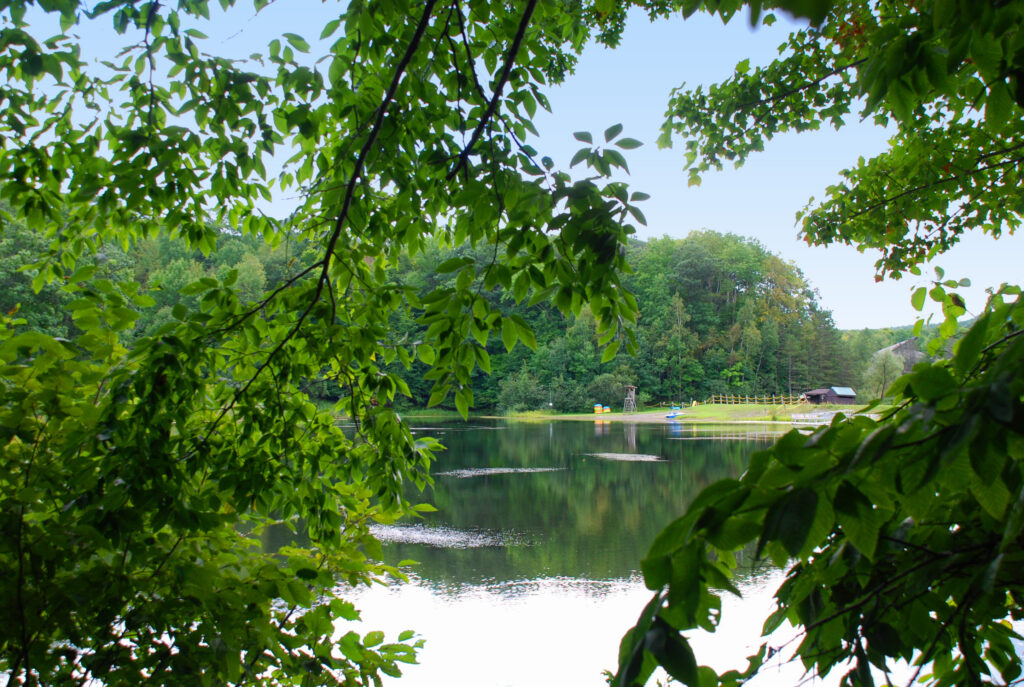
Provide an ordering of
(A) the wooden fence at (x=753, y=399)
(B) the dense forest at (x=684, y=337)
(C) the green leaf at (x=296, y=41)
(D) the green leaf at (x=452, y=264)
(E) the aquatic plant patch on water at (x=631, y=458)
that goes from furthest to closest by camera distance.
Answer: (B) the dense forest at (x=684, y=337) < (A) the wooden fence at (x=753, y=399) < (E) the aquatic plant patch on water at (x=631, y=458) < (C) the green leaf at (x=296, y=41) < (D) the green leaf at (x=452, y=264)

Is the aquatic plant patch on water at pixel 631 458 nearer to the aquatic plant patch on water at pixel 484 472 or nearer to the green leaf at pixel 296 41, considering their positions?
the aquatic plant patch on water at pixel 484 472

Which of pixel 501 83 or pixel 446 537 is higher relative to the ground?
pixel 501 83

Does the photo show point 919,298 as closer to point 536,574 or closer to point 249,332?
point 249,332

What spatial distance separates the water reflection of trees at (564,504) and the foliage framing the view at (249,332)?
13.5ft

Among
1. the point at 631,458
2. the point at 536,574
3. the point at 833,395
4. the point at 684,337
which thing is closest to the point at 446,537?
the point at 536,574

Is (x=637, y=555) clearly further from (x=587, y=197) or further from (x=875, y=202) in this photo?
(x=587, y=197)

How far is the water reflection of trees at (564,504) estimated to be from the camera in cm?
919

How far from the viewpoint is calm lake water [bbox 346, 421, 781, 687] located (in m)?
6.36

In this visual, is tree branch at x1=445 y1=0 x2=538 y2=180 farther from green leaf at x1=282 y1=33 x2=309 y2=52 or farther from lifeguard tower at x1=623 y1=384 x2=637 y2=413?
lifeguard tower at x1=623 y1=384 x2=637 y2=413

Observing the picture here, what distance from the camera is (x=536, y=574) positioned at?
345 inches

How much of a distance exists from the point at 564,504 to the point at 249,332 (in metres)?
12.0

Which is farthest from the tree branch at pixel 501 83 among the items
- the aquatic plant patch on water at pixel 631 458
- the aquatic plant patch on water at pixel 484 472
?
the aquatic plant patch on water at pixel 631 458

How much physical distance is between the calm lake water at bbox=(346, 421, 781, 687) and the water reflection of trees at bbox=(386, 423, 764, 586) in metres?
0.03

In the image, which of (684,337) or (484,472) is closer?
(484,472)
